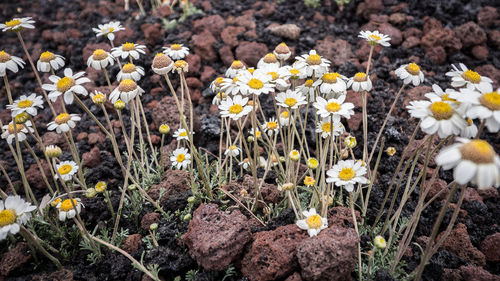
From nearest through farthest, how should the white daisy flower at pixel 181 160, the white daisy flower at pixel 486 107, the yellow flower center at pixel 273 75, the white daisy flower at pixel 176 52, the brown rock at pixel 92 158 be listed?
the white daisy flower at pixel 486 107
the yellow flower center at pixel 273 75
the white daisy flower at pixel 176 52
the white daisy flower at pixel 181 160
the brown rock at pixel 92 158

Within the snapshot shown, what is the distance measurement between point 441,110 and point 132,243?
6.59 ft

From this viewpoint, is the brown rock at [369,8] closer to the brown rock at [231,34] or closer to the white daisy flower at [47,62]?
the brown rock at [231,34]

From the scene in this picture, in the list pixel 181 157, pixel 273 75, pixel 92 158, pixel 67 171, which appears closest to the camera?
pixel 273 75

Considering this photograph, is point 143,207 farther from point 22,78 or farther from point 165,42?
point 22,78

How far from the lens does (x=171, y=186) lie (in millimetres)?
2689

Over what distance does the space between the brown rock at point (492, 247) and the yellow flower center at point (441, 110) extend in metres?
1.24

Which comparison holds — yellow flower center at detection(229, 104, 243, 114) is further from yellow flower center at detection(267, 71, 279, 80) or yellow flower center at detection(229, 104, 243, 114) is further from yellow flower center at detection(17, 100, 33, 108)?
yellow flower center at detection(17, 100, 33, 108)

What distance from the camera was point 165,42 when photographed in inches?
172

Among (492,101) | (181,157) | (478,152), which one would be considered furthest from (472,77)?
(181,157)

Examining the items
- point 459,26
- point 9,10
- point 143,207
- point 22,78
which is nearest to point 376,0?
point 459,26

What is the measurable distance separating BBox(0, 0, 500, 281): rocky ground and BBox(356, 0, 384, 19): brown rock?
0.5 inches

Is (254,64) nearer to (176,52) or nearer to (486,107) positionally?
(176,52)

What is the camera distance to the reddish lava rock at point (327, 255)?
5.87ft

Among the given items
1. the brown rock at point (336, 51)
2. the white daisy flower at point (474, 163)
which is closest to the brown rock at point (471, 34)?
the brown rock at point (336, 51)
